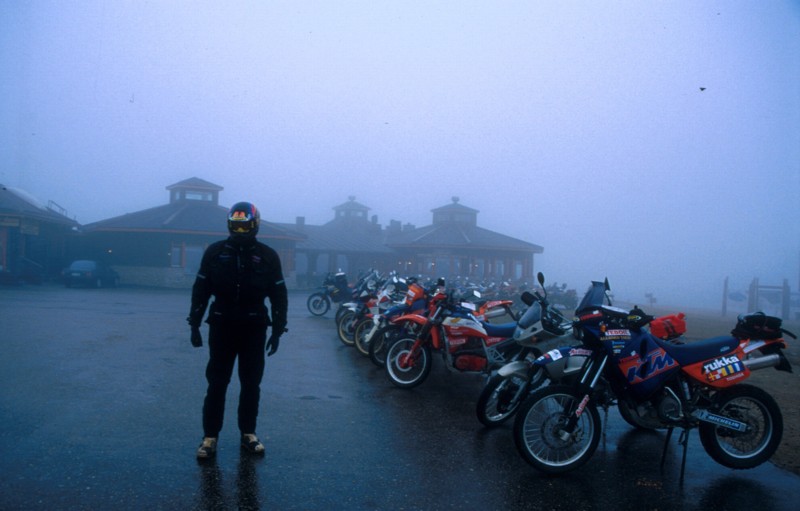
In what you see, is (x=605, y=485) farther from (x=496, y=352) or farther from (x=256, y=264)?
(x=256, y=264)

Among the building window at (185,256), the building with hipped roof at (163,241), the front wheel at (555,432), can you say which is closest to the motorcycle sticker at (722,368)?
the front wheel at (555,432)

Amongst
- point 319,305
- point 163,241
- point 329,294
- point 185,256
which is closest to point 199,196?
point 163,241

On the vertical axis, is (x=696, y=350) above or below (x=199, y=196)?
below

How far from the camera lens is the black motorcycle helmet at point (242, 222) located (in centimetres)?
425

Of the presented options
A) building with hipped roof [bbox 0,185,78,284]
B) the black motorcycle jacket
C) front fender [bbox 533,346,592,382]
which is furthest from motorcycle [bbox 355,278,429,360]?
building with hipped roof [bbox 0,185,78,284]

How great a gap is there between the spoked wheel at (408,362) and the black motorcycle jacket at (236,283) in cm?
267

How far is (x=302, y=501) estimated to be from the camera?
11.4 ft

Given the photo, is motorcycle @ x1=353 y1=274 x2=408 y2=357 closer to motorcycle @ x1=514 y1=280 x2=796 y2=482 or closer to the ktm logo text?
motorcycle @ x1=514 y1=280 x2=796 y2=482

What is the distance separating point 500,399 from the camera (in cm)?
534

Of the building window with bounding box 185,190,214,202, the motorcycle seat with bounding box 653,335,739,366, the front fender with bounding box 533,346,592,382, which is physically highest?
the building window with bounding box 185,190,214,202

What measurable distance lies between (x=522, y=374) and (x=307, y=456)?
2.08 meters

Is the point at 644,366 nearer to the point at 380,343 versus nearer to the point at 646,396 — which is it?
the point at 646,396

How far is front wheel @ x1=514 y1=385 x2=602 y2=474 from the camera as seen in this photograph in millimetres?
4062

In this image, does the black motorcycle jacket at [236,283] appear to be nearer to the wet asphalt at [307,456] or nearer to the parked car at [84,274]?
the wet asphalt at [307,456]
